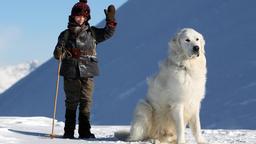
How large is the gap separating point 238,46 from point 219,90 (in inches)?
234

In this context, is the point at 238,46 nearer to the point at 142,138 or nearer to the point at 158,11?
the point at 158,11

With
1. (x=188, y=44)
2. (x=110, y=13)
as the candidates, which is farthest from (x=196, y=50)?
(x=110, y=13)

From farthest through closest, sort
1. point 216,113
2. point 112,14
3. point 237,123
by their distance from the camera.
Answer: point 216,113 < point 237,123 < point 112,14

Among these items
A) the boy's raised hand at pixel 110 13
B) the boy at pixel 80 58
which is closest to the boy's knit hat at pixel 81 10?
the boy at pixel 80 58

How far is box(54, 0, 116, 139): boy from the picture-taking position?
27.0ft

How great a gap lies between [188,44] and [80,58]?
1.53 m

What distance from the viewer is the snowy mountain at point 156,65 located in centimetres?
2836

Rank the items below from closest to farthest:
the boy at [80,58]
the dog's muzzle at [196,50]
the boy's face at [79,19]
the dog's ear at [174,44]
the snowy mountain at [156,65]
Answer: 1. the dog's muzzle at [196,50]
2. the dog's ear at [174,44]
3. the boy at [80,58]
4. the boy's face at [79,19]
5. the snowy mountain at [156,65]

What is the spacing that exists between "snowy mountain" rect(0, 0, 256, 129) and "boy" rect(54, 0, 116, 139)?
15308 mm

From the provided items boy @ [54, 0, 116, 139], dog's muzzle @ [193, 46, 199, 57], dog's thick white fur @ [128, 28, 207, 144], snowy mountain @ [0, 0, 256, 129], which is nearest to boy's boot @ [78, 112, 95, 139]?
boy @ [54, 0, 116, 139]

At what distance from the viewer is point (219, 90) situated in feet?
98.1

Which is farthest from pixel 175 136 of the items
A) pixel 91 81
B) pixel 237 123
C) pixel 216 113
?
pixel 216 113

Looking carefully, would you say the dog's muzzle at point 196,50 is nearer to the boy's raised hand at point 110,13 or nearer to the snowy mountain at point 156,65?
the boy's raised hand at point 110,13

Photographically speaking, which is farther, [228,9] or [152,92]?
[228,9]
